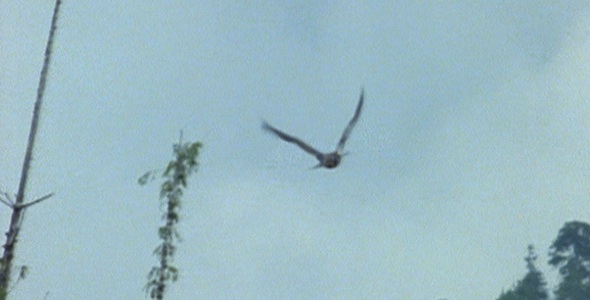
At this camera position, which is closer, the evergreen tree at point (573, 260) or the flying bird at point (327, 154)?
the flying bird at point (327, 154)

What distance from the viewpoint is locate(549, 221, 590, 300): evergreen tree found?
3944 inches

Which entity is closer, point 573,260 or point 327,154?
point 327,154

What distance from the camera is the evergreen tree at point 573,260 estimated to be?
329 feet

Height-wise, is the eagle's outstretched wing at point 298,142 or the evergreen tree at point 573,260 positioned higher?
the evergreen tree at point 573,260

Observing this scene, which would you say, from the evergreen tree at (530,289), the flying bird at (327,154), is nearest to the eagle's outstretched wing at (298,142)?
the flying bird at (327,154)

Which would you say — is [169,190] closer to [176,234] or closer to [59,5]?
[176,234]

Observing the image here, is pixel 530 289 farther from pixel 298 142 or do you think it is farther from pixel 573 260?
pixel 298 142

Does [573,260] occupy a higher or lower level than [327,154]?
higher

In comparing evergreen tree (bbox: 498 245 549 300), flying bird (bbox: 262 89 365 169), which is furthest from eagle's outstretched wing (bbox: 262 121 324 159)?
evergreen tree (bbox: 498 245 549 300)

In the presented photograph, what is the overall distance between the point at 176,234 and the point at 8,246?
393cm

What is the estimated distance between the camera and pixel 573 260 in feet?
337

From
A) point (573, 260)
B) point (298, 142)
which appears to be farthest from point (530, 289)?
point (298, 142)

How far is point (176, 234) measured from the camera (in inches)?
715

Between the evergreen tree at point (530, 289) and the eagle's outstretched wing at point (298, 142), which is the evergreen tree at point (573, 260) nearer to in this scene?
the evergreen tree at point (530, 289)
